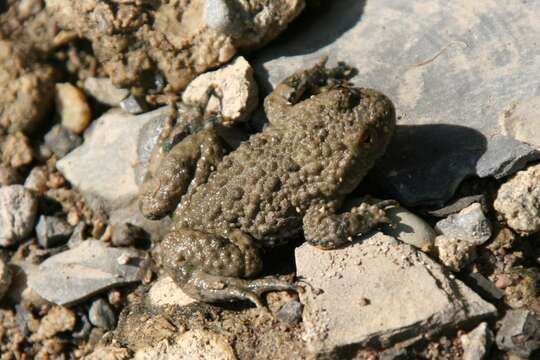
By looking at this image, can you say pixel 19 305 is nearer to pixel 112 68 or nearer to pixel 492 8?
pixel 112 68

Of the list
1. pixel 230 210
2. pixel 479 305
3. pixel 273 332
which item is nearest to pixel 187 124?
pixel 230 210

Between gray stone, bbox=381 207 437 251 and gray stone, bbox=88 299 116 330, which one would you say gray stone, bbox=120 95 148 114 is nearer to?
gray stone, bbox=88 299 116 330

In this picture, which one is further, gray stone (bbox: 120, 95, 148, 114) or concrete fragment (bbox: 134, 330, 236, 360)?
gray stone (bbox: 120, 95, 148, 114)

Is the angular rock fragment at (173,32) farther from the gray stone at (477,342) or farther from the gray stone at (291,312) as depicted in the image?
the gray stone at (477,342)

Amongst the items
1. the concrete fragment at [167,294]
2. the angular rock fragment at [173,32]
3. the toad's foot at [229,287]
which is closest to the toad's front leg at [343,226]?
the toad's foot at [229,287]

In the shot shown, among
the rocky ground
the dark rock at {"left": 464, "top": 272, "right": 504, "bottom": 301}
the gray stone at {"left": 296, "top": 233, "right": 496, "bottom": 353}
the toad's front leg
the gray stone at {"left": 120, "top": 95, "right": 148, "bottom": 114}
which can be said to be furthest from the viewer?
the gray stone at {"left": 120, "top": 95, "right": 148, "bottom": 114}

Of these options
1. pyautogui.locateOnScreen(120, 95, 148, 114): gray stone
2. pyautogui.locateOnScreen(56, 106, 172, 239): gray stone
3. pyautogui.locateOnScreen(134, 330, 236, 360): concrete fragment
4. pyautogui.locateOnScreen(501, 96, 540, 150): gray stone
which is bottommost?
pyautogui.locateOnScreen(134, 330, 236, 360): concrete fragment

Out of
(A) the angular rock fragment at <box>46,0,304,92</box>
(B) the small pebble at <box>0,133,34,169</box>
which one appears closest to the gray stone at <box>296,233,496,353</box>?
(A) the angular rock fragment at <box>46,0,304,92</box>
